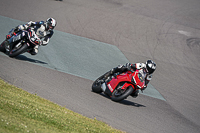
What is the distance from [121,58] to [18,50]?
7.37 metres

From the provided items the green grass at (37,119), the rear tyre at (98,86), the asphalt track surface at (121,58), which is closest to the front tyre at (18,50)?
the asphalt track surface at (121,58)

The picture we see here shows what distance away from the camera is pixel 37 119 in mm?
5488

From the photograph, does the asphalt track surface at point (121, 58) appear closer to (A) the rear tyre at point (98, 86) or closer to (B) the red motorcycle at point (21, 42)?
(A) the rear tyre at point (98, 86)

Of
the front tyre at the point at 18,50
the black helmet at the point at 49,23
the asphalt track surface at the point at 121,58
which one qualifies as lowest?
the asphalt track surface at the point at 121,58

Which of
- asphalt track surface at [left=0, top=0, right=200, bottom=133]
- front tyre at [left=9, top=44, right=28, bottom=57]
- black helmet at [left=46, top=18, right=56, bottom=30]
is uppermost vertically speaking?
black helmet at [left=46, top=18, right=56, bottom=30]

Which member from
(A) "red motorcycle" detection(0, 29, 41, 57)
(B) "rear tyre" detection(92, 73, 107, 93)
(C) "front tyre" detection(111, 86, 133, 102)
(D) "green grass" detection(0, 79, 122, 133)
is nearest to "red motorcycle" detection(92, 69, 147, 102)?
(C) "front tyre" detection(111, 86, 133, 102)

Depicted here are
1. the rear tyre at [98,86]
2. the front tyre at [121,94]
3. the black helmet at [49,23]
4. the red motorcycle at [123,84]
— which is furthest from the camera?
the black helmet at [49,23]

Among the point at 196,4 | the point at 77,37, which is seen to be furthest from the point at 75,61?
the point at 196,4

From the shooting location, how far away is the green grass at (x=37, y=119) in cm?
471

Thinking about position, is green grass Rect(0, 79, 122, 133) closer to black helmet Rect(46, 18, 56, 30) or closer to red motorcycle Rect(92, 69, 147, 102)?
red motorcycle Rect(92, 69, 147, 102)

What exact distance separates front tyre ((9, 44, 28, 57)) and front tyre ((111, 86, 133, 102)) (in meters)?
3.83

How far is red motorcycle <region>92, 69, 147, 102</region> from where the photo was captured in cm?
917

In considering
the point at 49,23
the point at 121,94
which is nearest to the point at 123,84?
the point at 121,94

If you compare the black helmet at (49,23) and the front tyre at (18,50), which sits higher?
the black helmet at (49,23)
